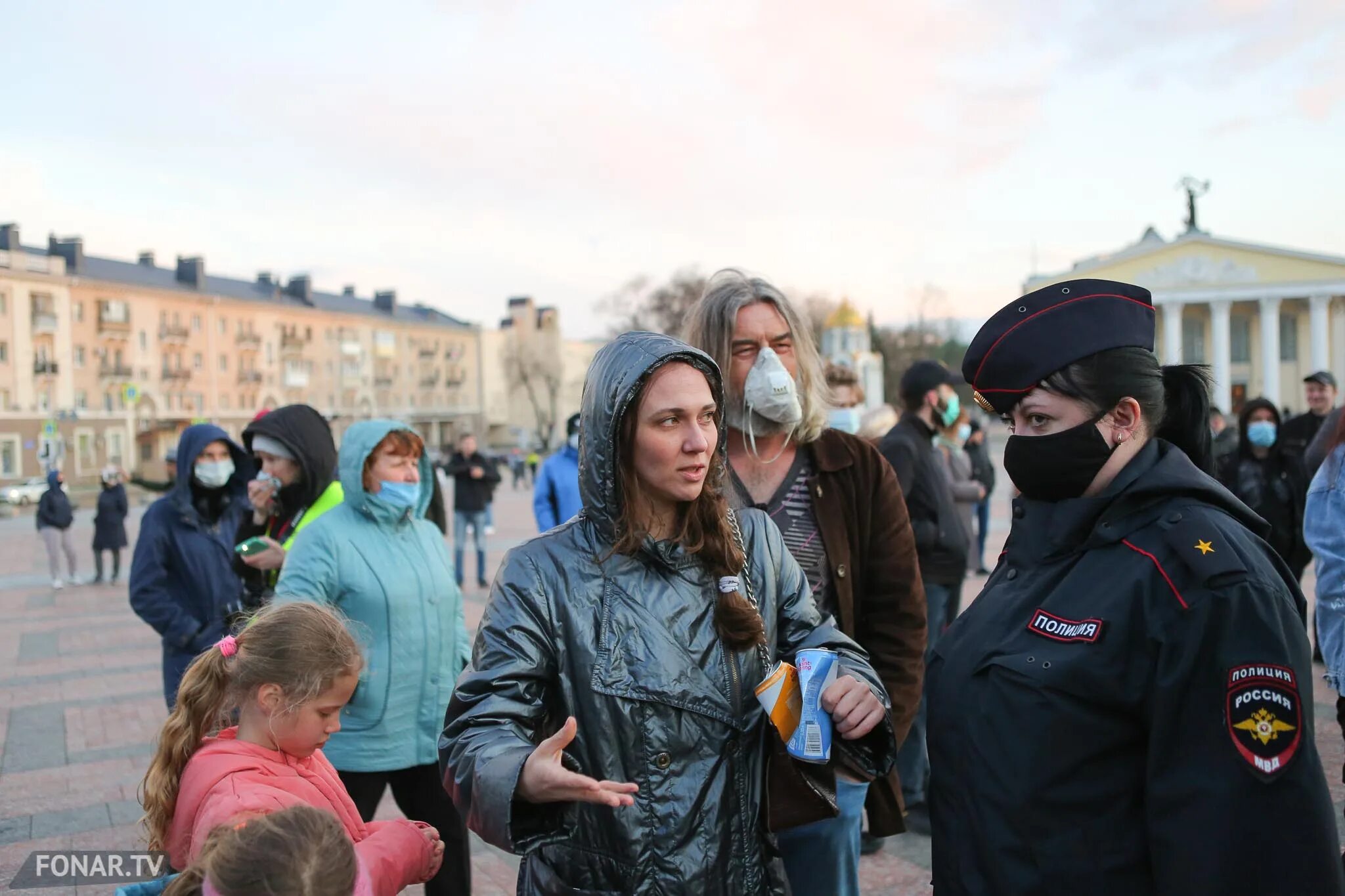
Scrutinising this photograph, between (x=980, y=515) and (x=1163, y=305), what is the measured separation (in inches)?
2561

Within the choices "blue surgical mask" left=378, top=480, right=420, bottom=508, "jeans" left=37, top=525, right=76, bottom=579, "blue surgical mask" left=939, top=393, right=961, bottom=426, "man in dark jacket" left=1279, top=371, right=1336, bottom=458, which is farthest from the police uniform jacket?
"jeans" left=37, top=525, right=76, bottom=579

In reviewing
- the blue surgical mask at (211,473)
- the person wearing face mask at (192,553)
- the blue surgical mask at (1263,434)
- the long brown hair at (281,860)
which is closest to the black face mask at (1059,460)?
the long brown hair at (281,860)

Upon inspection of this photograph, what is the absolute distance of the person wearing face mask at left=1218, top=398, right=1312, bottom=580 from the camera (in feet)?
25.8

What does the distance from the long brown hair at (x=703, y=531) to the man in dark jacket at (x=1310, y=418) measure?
7.07 m

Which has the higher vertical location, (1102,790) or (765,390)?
(765,390)

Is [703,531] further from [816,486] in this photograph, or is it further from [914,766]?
[914,766]

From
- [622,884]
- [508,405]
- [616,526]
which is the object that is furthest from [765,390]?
[508,405]

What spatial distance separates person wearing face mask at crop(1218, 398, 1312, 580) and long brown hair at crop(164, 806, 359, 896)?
296 inches

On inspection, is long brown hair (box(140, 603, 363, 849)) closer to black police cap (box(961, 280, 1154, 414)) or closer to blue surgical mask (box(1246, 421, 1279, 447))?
black police cap (box(961, 280, 1154, 414))

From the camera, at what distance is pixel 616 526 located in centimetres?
213

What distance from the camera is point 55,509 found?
14.2 meters

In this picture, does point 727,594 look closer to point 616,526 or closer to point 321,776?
point 616,526

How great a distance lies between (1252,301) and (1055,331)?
3178 inches

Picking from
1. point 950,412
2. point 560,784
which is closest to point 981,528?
point 950,412
